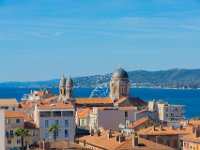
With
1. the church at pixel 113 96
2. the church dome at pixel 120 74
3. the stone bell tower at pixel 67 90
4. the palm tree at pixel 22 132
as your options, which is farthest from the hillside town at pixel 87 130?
the church dome at pixel 120 74

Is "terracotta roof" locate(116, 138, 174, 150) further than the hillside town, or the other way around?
the hillside town

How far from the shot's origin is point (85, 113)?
110 m

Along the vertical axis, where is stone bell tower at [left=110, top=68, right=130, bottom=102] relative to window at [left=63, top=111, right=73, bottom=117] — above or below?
above

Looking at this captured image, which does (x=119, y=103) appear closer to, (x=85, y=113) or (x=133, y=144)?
(x=85, y=113)

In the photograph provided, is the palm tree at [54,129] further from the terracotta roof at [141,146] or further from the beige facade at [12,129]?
the terracotta roof at [141,146]

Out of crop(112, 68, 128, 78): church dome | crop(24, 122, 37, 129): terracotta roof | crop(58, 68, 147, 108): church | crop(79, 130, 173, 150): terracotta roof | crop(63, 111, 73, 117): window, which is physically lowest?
crop(79, 130, 173, 150): terracotta roof

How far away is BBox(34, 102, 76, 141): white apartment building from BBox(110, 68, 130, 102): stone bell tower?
53465 millimetres

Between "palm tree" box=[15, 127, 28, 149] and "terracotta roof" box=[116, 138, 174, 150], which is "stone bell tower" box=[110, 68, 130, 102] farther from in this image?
"terracotta roof" box=[116, 138, 174, 150]

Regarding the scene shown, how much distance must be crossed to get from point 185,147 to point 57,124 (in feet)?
51.2

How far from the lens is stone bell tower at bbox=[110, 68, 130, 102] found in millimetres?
133375

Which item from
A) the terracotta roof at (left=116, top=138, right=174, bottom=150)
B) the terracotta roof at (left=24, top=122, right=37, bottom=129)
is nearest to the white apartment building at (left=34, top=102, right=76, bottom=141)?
the terracotta roof at (left=24, top=122, right=37, bottom=129)

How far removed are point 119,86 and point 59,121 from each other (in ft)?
184

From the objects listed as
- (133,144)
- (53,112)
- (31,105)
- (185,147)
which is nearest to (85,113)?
(31,105)

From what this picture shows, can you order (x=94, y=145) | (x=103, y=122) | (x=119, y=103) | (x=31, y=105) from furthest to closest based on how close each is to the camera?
(x=119, y=103), (x=31, y=105), (x=103, y=122), (x=94, y=145)
